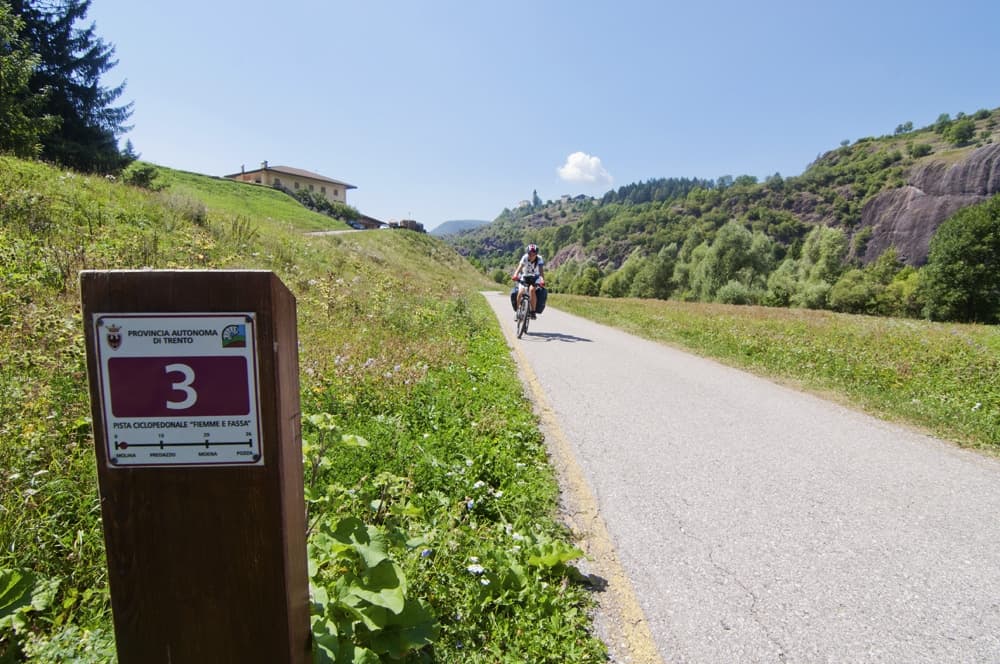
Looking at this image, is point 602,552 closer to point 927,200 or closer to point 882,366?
point 882,366

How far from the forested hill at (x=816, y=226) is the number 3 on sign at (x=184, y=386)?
53.9m

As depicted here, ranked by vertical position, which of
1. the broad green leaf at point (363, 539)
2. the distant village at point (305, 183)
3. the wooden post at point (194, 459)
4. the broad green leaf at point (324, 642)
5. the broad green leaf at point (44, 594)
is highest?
the distant village at point (305, 183)

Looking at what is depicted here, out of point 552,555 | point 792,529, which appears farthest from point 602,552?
point 792,529

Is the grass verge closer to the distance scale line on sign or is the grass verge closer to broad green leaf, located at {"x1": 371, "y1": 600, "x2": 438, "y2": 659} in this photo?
broad green leaf, located at {"x1": 371, "y1": 600, "x2": 438, "y2": 659}

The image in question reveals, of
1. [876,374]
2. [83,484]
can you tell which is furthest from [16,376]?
[876,374]

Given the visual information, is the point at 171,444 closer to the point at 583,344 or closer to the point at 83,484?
the point at 83,484

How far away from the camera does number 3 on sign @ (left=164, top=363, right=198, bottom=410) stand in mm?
1173

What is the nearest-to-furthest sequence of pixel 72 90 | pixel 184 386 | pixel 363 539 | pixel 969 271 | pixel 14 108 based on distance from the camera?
pixel 184 386 < pixel 363 539 < pixel 14 108 < pixel 72 90 < pixel 969 271

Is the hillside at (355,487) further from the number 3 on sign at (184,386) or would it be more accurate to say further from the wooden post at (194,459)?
the number 3 on sign at (184,386)

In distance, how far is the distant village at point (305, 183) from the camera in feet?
259

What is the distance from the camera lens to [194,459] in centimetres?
119

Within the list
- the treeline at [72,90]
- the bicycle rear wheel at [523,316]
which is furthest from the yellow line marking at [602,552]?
the treeline at [72,90]

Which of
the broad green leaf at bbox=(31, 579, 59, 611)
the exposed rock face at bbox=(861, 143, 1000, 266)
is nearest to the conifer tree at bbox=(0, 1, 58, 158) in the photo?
the broad green leaf at bbox=(31, 579, 59, 611)

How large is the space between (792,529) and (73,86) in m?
27.9
